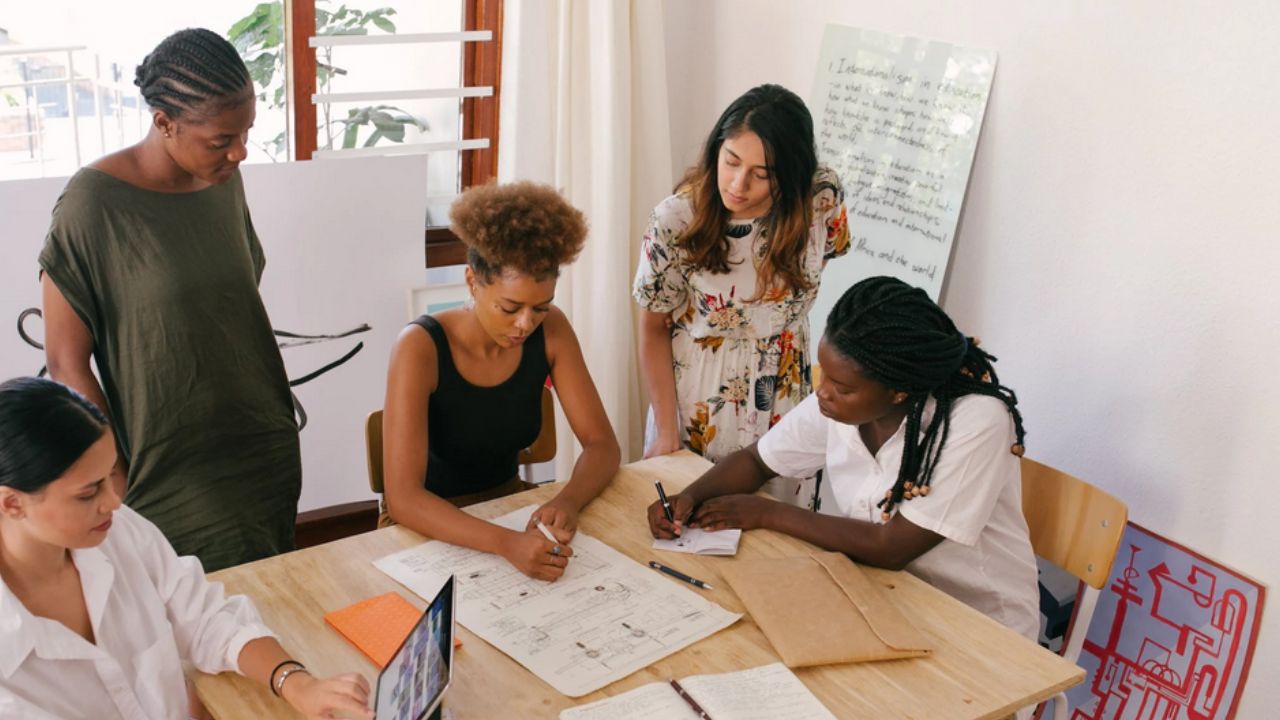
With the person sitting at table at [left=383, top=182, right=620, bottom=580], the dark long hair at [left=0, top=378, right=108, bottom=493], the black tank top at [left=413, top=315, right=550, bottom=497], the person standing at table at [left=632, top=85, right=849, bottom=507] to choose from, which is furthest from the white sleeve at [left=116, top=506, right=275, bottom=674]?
the person standing at table at [left=632, top=85, right=849, bottom=507]

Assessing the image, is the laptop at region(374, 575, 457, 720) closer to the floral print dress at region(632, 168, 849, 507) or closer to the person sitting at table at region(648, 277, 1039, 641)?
the person sitting at table at region(648, 277, 1039, 641)

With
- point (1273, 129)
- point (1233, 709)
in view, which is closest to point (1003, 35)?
point (1273, 129)

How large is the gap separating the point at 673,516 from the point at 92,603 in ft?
2.99

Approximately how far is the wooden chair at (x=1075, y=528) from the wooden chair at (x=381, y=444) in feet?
3.25

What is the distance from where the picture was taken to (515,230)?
1.94m

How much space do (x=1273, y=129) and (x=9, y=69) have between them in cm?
285

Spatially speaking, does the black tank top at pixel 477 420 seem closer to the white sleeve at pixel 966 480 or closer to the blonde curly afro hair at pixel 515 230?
the blonde curly afro hair at pixel 515 230

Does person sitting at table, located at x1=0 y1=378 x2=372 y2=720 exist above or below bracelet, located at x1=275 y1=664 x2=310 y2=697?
above

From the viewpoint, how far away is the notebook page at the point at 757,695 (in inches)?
55.9

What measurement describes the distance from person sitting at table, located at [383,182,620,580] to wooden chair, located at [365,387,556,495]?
12cm

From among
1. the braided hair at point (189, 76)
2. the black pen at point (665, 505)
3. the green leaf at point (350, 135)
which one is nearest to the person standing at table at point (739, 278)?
the black pen at point (665, 505)

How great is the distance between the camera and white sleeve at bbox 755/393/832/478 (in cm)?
203

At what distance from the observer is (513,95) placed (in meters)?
3.15

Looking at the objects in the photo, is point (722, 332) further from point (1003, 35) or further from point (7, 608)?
point (7, 608)
